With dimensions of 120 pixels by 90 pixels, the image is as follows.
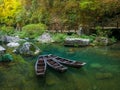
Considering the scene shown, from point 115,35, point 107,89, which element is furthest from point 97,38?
point 107,89

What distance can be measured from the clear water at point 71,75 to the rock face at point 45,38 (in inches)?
272

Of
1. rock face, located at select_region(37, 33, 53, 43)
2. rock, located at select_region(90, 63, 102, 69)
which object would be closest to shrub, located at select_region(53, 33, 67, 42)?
rock face, located at select_region(37, 33, 53, 43)

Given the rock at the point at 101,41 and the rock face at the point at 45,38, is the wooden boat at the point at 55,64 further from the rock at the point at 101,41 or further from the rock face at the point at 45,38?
the rock face at the point at 45,38

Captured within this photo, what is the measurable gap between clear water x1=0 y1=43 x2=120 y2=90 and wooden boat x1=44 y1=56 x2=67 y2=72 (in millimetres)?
252

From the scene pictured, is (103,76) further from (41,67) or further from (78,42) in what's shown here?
(78,42)

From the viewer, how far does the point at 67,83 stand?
43.8 feet

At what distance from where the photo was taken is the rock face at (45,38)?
27.1 meters

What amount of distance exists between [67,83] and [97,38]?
40.6 ft

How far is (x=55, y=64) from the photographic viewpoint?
16.2 metres

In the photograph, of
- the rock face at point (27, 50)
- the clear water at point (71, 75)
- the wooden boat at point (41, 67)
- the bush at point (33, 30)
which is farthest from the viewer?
the bush at point (33, 30)

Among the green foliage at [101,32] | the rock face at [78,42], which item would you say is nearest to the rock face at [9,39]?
the rock face at [78,42]

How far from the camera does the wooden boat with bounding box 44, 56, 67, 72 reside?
15009 mm

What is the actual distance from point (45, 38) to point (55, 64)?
11.7 meters

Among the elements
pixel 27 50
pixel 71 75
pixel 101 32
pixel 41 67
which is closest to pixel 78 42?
pixel 101 32
